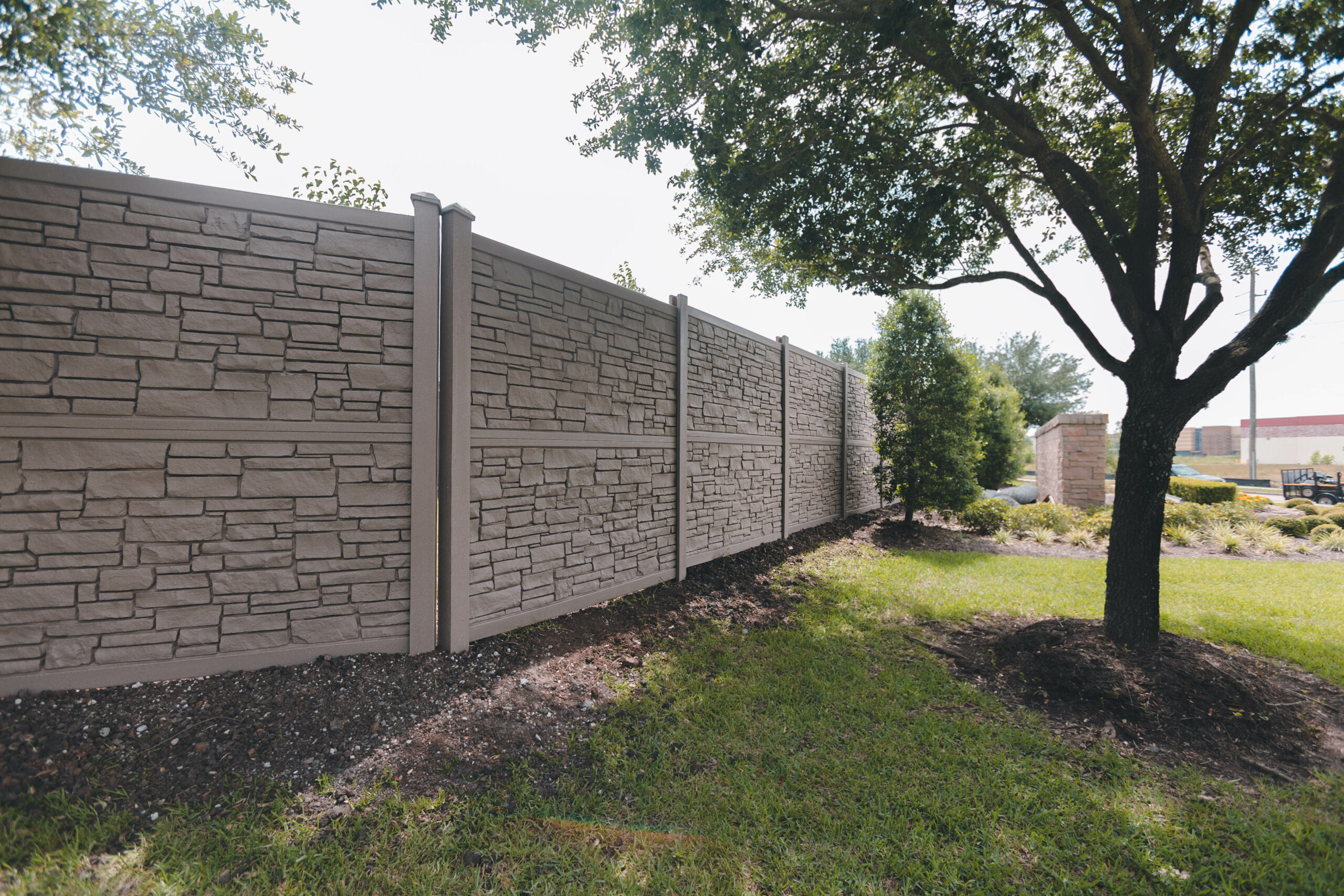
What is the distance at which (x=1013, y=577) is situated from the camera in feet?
21.6

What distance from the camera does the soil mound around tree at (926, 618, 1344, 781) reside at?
2.88 m

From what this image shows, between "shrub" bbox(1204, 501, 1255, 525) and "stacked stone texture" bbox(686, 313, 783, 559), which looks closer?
"stacked stone texture" bbox(686, 313, 783, 559)

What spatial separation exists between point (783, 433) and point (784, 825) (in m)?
6.30

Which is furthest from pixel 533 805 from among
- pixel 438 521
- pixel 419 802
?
pixel 438 521

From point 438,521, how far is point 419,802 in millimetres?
1864

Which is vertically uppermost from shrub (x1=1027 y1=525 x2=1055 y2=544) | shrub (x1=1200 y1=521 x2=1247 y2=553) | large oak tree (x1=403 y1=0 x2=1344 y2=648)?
large oak tree (x1=403 y1=0 x2=1344 y2=648)

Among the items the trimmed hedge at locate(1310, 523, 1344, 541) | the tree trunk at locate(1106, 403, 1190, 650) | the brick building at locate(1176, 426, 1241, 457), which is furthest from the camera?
the brick building at locate(1176, 426, 1241, 457)

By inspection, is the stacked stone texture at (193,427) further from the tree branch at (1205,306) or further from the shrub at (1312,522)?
the shrub at (1312,522)

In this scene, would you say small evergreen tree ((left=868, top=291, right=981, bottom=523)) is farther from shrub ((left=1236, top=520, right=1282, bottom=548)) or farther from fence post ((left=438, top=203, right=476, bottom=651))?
fence post ((left=438, top=203, right=476, bottom=651))

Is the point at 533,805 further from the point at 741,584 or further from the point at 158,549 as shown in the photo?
the point at 741,584

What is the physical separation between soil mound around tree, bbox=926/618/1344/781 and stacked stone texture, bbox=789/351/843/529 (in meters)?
4.75

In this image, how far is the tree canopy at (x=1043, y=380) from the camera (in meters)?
27.2

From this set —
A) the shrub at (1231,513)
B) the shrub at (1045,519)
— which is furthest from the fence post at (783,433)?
the shrub at (1231,513)

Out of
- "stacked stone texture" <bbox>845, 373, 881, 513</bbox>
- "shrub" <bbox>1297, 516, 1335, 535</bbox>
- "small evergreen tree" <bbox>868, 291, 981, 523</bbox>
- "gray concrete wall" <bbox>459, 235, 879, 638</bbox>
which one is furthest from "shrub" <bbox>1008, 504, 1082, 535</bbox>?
"gray concrete wall" <bbox>459, 235, 879, 638</bbox>
